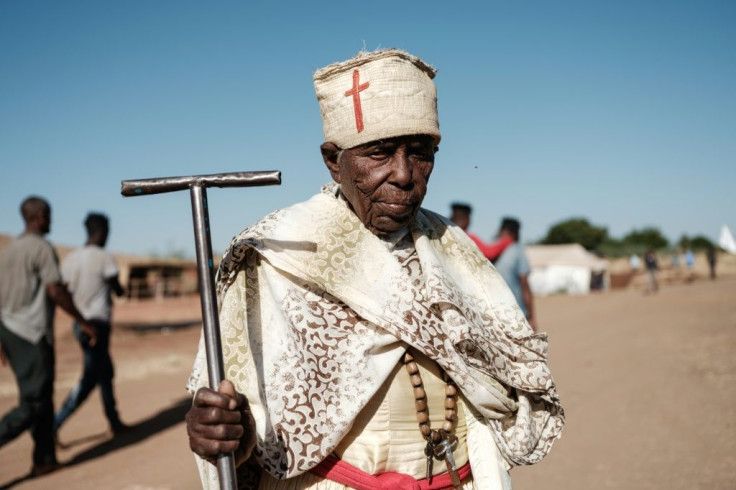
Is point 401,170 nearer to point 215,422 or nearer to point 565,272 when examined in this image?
point 215,422

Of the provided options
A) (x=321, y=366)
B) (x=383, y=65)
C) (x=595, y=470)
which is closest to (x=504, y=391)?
(x=321, y=366)

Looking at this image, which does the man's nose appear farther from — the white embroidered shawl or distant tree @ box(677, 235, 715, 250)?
distant tree @ box(677, 235, 715, 250)

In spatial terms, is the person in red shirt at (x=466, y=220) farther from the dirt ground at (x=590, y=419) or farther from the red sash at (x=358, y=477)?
the red sash at (x=358, y=477)

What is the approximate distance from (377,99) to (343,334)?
721mm

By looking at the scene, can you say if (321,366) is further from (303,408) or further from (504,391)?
(504,391)

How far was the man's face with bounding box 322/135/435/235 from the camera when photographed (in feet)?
6.38

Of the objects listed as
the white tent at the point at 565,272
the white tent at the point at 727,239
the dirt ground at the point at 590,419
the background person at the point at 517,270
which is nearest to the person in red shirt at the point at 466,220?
the background person at the point at 517,270

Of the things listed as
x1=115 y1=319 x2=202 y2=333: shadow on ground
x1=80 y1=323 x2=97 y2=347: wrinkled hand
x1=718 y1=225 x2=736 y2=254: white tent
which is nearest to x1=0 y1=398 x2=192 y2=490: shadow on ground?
x1=80 y1=323 x2=97 y2=347: wrinkled hand

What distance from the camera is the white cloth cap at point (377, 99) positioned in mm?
1928

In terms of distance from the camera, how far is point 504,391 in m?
1.99

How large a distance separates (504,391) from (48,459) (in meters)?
4.67

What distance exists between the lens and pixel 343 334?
185cm

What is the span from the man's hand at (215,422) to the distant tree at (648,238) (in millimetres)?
78779

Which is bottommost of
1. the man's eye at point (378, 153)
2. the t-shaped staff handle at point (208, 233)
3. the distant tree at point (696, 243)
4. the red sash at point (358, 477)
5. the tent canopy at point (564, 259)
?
the distant tree at point (696, 243)
